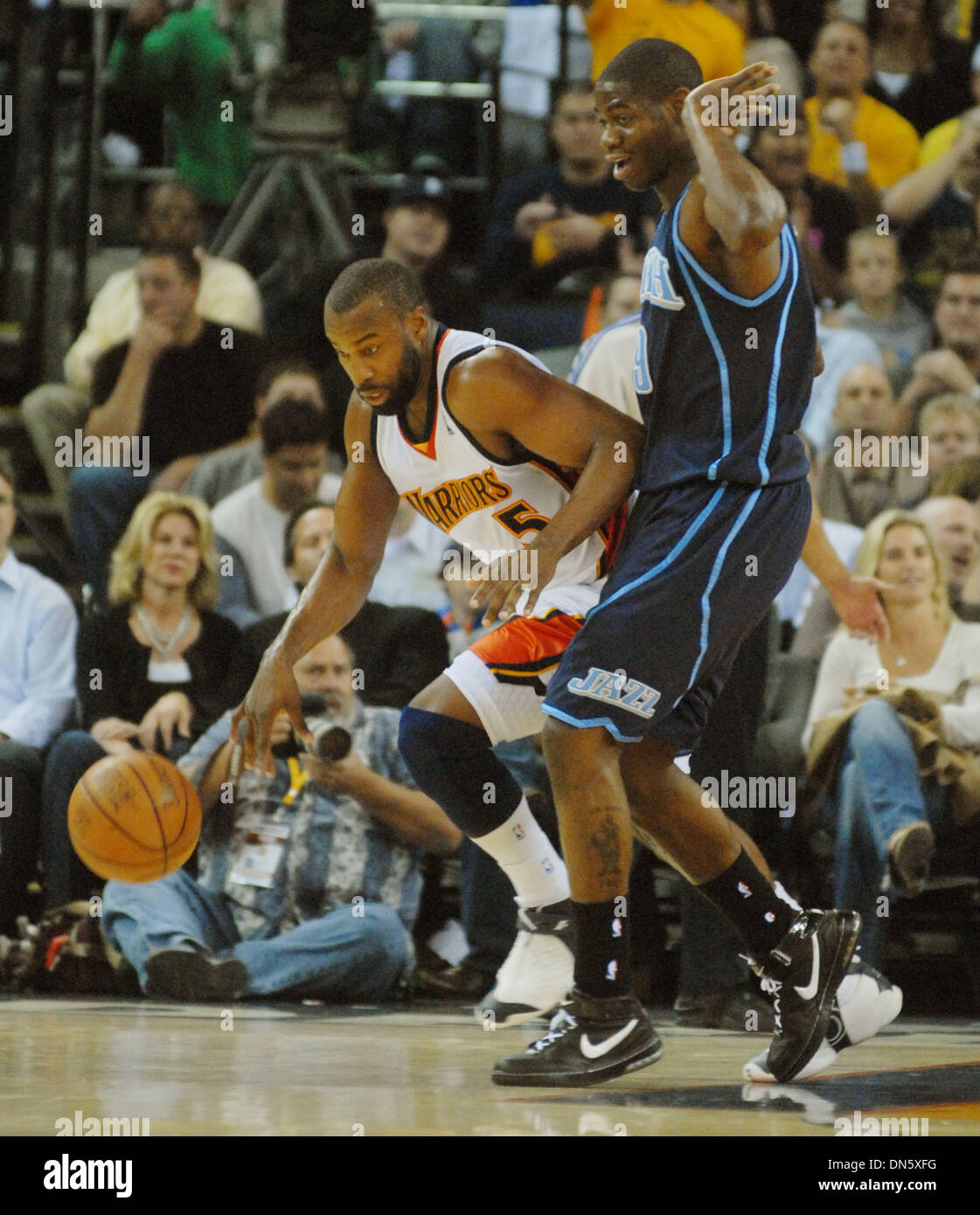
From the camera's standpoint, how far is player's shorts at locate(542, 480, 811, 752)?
3.35 metres

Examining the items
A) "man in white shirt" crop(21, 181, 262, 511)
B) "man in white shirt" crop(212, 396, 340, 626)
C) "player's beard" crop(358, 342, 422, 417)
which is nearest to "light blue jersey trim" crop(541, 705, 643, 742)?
"player's beard" crop(358, 342, 422, 417)

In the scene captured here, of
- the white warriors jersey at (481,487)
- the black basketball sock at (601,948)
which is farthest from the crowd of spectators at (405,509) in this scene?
the black basketball sock at (601,948)

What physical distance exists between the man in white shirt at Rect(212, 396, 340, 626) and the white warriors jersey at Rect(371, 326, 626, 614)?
2.32 metres

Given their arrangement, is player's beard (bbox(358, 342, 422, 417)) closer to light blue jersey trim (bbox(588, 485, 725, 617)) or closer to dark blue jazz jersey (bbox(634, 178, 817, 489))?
dark blue jazz jersey (bbox(634, 178, 817, 489))

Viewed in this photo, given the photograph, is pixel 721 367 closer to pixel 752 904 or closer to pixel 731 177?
pixel 731 177

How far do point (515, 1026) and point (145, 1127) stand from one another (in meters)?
Result: 1.94

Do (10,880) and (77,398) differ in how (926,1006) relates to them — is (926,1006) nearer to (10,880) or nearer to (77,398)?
(10,880)

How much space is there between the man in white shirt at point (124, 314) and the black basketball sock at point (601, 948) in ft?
13.0

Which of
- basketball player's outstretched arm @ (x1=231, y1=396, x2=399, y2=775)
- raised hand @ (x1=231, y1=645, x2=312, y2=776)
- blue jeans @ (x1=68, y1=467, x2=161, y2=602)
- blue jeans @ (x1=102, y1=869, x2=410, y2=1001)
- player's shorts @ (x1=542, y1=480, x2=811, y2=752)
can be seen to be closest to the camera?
player's shorts @ (x1=542, y1=480, x2=811, y2=752)

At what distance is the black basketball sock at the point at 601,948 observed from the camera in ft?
11.3

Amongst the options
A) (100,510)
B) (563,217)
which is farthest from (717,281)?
(563,217)

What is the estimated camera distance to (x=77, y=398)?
6.87m

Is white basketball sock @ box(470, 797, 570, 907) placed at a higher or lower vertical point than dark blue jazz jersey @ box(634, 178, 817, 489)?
lower

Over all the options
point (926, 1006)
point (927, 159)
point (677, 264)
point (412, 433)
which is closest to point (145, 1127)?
point (412, 433)
